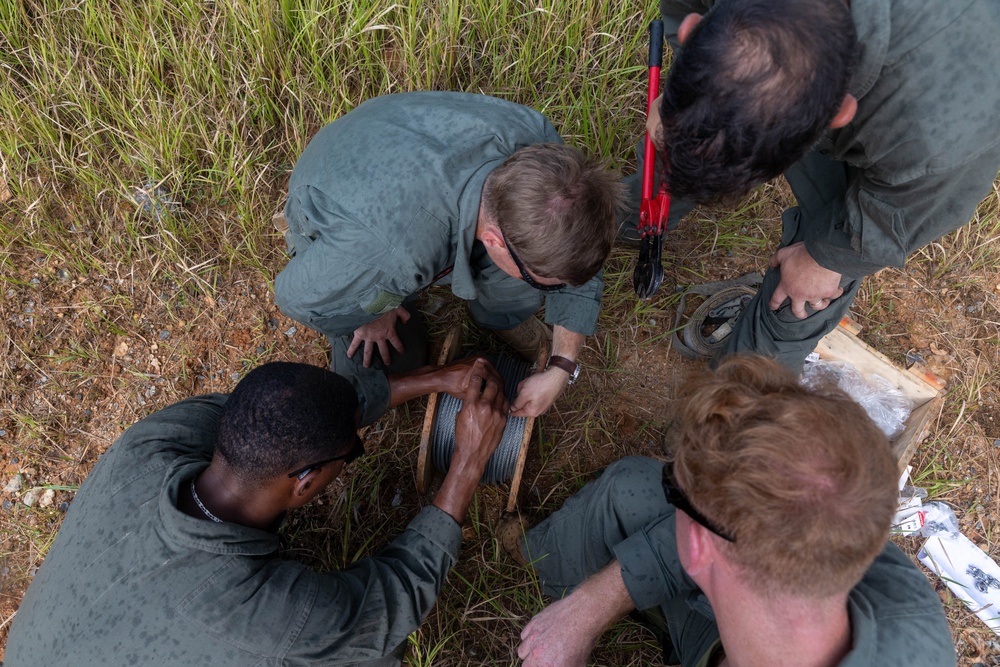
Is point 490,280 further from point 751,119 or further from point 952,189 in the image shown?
point 952,189

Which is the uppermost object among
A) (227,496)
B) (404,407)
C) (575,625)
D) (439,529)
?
(227,496)

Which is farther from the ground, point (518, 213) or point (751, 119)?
point (751, 119)

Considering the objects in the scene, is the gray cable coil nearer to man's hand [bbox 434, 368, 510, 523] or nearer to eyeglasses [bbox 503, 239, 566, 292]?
man's hand [bbox 434, 368, 510, 523]

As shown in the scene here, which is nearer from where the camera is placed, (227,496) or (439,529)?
(227,496)

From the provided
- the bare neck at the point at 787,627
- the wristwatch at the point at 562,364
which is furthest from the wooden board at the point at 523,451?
the bare neck at the point at 787,627

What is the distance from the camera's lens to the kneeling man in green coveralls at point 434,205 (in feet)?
7.25

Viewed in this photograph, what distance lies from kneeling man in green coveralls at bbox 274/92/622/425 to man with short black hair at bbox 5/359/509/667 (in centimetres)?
46

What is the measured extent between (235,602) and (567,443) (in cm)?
203

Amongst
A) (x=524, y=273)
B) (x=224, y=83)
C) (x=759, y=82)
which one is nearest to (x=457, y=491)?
(x=524, y=273)

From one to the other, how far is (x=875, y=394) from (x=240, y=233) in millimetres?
3867

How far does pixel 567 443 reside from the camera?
349 cm

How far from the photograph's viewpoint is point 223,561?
6.60ft

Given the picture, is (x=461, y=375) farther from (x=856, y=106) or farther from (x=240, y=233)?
(x=856, y=106)

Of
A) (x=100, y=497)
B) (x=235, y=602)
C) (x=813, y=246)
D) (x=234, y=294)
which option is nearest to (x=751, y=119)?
(x=813, y=246)
